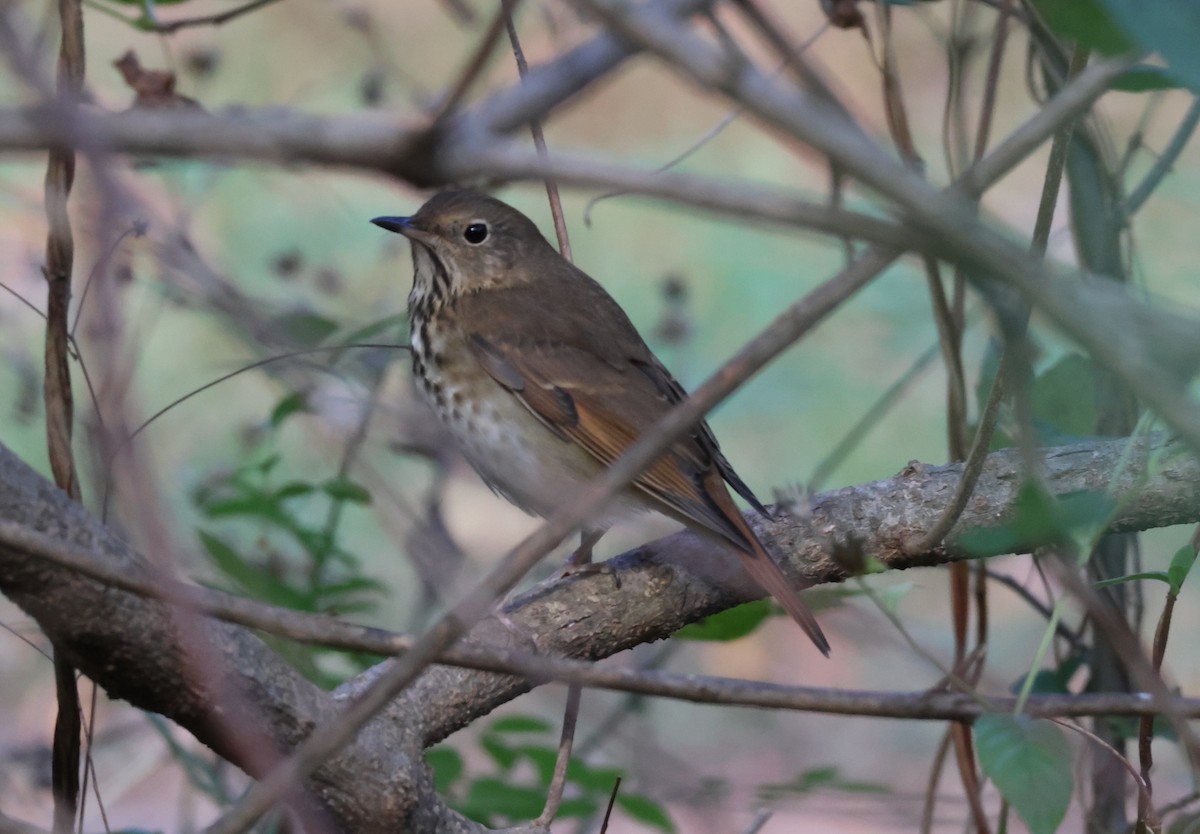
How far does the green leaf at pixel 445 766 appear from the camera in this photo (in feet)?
8.20

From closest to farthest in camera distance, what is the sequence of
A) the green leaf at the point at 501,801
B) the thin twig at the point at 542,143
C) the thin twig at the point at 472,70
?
the thin twig at the point at 472,70 < the thin twig at the point at 542,143 < the green leaf at the point at 501,801

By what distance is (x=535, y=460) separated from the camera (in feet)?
9.95

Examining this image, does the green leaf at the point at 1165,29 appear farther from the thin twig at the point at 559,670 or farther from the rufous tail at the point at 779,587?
the rufous tail at the point at 779,587

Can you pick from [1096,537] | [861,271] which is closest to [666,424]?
[861,271]

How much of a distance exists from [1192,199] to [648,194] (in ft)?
21.9

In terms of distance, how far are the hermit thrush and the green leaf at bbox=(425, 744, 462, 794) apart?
20.1 inches

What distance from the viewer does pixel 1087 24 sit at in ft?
3.40

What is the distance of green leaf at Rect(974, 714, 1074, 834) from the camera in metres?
1.37

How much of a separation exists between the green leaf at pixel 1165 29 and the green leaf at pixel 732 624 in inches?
68.5

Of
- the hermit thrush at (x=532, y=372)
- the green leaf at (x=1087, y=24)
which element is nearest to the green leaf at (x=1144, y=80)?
the green leaf at (x=1087, y=24)

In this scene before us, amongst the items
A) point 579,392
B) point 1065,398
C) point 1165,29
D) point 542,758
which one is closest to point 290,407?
point 579,392

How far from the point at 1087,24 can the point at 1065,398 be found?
1.72 m

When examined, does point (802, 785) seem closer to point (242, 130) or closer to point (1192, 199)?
point (242, 130)

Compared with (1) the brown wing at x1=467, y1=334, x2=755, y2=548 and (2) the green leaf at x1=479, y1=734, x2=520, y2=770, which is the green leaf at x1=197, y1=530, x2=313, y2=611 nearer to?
(2) the green leaf at x1=479, y1=734, x2=520, y2=770
